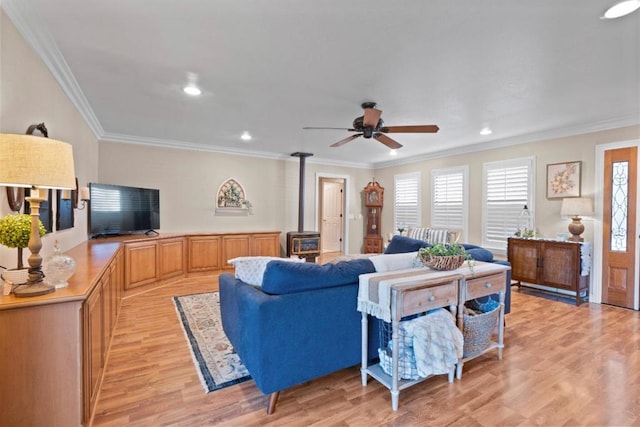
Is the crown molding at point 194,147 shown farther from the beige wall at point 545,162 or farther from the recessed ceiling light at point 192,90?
the beige wall at point 545,162

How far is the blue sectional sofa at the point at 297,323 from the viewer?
187 centimetres

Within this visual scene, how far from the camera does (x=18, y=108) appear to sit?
1.97 metres

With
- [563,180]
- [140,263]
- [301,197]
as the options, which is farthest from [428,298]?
[301,197]

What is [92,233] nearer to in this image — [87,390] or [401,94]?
[87,390]

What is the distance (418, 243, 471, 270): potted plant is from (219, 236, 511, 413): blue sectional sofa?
18.1 inches

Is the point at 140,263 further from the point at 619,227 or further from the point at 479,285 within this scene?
the point at 619,227

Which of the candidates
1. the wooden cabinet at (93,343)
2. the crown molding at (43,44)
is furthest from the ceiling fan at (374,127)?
the wooden cabinet at (93,343)

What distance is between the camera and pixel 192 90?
3156 millimetres

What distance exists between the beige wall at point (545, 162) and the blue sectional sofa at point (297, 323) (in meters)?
4.01

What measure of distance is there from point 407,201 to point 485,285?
4798mm

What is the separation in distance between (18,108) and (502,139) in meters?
6.08

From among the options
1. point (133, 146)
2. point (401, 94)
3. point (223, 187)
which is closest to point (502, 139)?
point (401, 94)

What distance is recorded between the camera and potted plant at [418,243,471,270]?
2.35 metres

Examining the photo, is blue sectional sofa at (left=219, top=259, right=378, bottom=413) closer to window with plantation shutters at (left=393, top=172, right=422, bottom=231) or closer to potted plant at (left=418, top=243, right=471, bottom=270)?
potted plant at (left=418, top=243, right=471, bottom=270)
